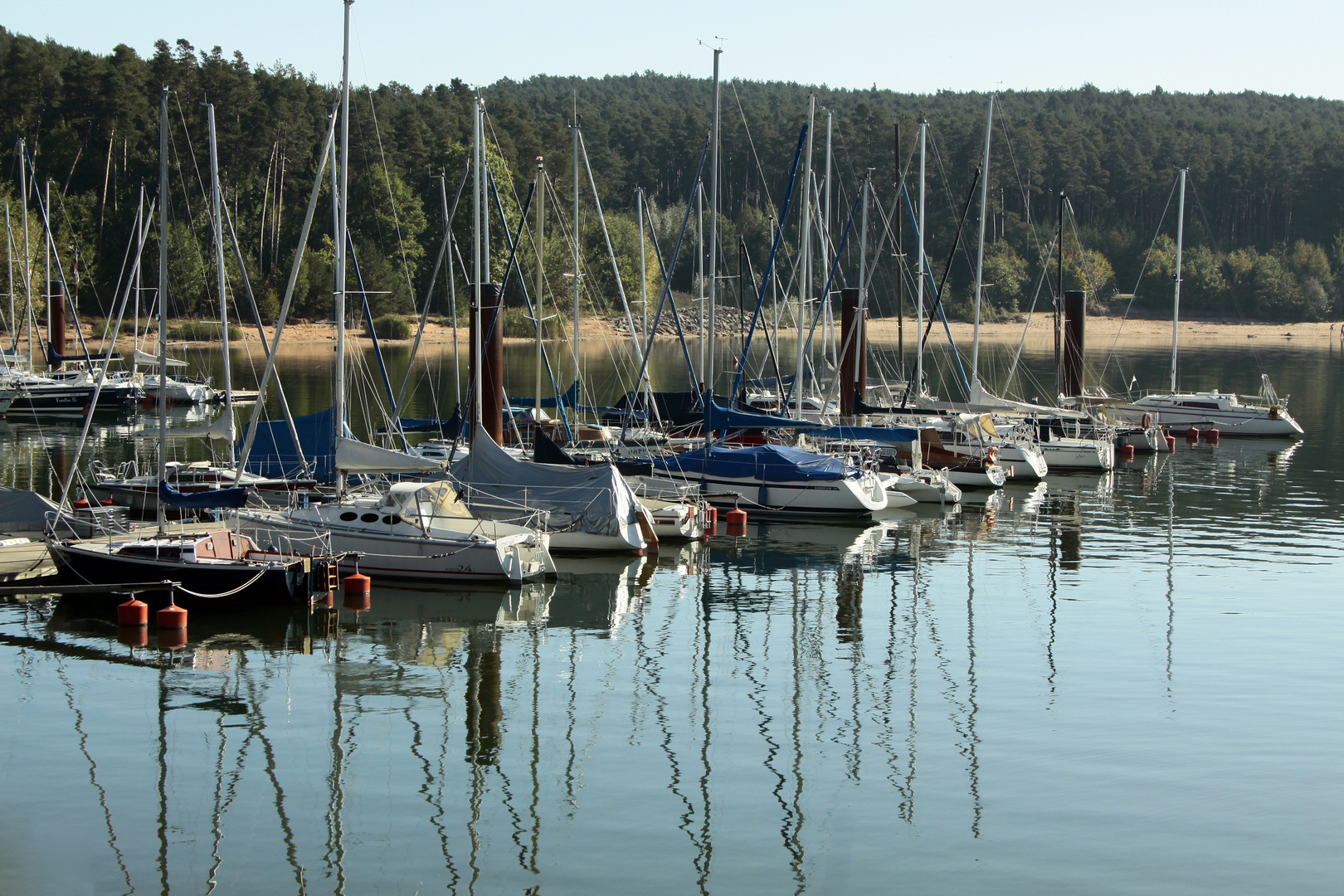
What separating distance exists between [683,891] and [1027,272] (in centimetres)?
15559

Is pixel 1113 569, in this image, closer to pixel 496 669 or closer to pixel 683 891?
pixel 496 669

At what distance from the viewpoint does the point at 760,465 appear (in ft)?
124

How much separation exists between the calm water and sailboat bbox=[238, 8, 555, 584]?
28.4 inches

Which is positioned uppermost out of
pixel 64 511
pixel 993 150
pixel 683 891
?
pixel 993 150

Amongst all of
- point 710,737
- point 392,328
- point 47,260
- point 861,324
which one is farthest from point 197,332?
point 710,737

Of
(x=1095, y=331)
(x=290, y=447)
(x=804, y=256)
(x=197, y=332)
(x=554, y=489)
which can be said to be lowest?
(x=554, y=489)

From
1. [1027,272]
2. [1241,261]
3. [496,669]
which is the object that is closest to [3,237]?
[496,669]

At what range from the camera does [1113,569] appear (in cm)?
3188

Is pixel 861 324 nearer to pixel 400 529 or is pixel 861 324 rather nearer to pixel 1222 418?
pixel 1222 418

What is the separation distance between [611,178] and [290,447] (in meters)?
142

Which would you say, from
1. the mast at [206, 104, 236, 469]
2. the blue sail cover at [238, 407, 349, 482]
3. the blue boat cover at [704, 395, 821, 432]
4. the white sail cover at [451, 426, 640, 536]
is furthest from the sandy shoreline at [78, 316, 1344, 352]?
the white sail cover at [451, 426, 640, 536]

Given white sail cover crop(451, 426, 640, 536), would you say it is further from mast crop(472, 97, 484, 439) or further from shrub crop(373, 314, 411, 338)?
shrub crop(373, 314, 411, 338)

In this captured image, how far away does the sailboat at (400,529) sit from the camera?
92.3 feet

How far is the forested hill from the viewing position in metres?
111
